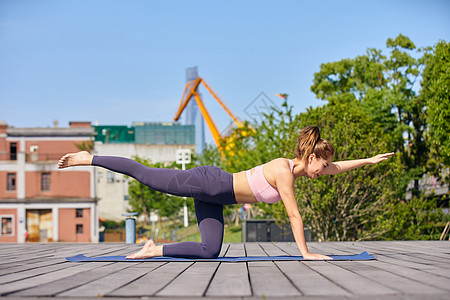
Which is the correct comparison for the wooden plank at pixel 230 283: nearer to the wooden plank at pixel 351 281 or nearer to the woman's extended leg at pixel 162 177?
the wooden plank at pixel 351 281

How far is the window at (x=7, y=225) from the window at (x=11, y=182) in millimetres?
2377

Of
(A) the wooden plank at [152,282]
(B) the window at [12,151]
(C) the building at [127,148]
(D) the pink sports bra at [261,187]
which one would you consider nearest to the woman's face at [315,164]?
(D) the pink sports bra at [261,187]

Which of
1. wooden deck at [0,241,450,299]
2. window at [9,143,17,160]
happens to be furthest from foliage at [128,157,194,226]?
wooden deck at [0,241,450,299]

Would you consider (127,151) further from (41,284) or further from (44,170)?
(41,284)


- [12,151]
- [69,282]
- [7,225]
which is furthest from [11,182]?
[69,282]

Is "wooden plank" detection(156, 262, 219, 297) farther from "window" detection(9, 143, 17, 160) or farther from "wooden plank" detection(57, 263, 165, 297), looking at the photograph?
"window" detection(9, 143, 17, 160)

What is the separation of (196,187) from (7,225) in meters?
38.7

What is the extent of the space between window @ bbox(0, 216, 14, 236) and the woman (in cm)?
3782

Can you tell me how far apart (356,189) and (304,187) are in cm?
144

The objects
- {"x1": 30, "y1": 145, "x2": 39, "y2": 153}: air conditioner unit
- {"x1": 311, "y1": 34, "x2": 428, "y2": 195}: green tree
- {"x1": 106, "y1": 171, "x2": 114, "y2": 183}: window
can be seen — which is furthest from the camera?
{"x1": 106, "y1": 171, "x2": 114, "y2": 183}: window

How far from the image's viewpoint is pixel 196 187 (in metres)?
4.90

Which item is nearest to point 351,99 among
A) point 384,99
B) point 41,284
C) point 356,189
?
point 384,99

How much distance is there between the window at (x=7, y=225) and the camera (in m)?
38.9

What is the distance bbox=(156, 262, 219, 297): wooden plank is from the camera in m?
3.01
